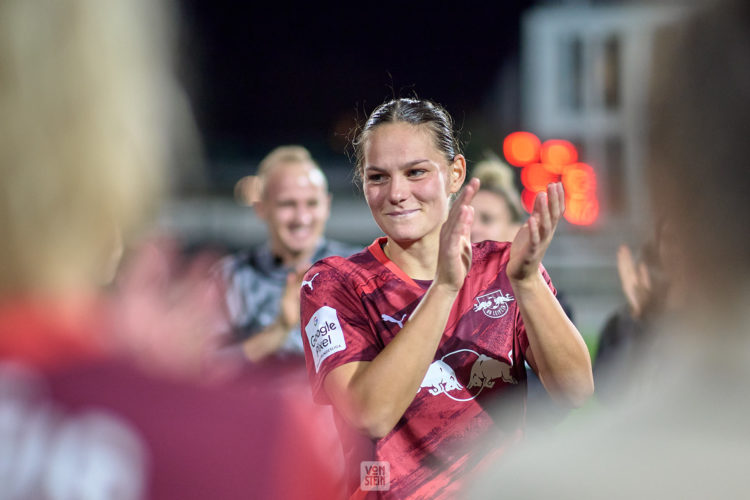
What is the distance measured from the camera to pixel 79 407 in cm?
75

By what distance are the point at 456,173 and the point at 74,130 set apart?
4.66ft

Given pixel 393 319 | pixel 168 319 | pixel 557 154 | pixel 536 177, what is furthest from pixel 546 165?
pixel 168 319

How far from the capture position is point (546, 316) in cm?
169

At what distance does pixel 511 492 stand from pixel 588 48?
13.9 m

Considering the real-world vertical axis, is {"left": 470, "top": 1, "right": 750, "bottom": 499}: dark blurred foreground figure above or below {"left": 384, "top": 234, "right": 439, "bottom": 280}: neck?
below

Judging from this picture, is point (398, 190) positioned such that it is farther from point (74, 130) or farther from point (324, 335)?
point (74, 130)

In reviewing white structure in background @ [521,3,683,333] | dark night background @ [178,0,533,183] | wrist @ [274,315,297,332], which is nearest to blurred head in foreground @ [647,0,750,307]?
white structure in background @ [521,3,683,333]

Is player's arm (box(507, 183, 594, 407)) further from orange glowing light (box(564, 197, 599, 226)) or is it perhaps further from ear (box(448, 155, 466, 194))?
orange glowing light (box(564, 197, 599, 226))

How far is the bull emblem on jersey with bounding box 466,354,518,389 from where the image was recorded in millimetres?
1779

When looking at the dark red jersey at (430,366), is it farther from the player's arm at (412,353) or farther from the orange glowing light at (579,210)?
the orange glowing light at (579,210)

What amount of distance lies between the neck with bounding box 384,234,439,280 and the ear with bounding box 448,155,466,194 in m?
0.15

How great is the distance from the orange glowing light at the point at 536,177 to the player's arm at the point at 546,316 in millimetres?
8662

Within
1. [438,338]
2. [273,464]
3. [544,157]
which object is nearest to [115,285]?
[273,464]

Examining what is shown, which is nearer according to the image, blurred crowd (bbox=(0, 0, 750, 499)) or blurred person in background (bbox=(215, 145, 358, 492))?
blurred crowd (bbox=(0, 0, 750, 499))
